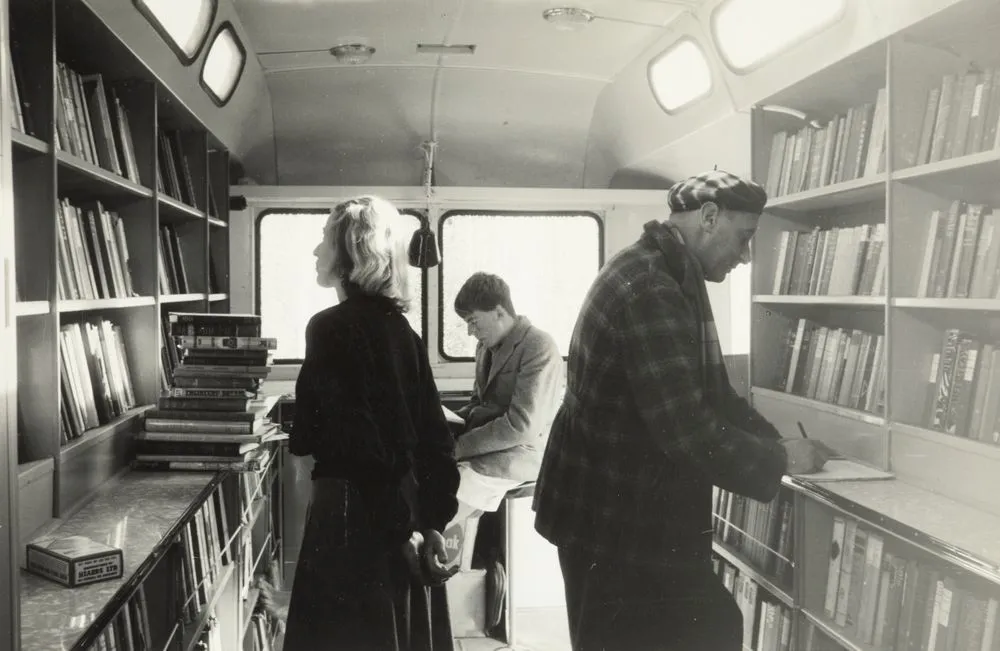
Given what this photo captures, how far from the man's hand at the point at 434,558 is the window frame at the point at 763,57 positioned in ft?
6.35

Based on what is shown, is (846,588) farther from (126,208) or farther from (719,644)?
(126,208)

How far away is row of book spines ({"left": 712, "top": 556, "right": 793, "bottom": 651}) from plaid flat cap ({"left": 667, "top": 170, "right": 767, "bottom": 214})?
4.61 ft

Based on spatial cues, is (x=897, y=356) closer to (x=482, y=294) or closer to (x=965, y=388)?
(x=965, y=388)

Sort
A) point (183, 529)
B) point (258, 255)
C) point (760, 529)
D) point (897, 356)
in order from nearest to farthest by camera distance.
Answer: point (183, 529) → point (897, 356) → point (760, 529) → point (258, 255)

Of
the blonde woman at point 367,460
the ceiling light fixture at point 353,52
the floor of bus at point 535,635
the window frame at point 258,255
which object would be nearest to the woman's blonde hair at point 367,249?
the blonde woman at point 367,460

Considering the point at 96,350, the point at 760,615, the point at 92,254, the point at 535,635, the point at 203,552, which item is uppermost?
the point at 92,254

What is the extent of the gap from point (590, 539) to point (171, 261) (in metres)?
2.53

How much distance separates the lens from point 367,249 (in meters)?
2.13

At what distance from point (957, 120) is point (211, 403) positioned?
2.52 meters

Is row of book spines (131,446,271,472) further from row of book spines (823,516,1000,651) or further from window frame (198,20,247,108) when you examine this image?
row of book spines (823,516,1000,651)

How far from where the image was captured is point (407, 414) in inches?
82.7

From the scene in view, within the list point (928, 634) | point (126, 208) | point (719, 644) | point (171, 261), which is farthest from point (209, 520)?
point (928, 634)

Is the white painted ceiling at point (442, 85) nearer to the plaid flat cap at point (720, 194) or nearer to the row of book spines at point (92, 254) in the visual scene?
the row of book spines at point (92, 254)

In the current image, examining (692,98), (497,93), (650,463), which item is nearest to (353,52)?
(497,93)
